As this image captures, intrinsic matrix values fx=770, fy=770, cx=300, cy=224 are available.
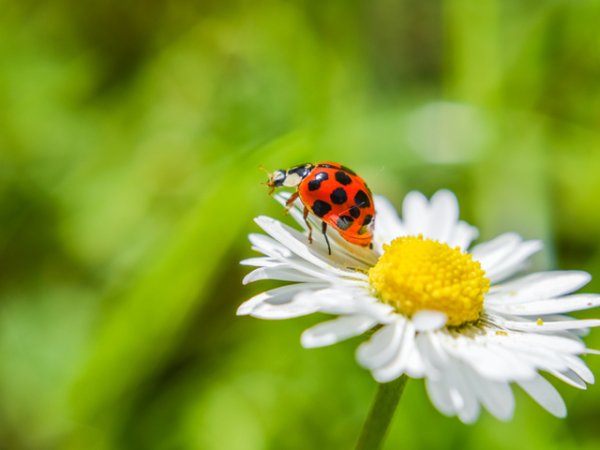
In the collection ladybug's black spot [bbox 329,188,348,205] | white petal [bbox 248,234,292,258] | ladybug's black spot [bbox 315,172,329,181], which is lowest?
white petal [bbox 248,234,292,258]

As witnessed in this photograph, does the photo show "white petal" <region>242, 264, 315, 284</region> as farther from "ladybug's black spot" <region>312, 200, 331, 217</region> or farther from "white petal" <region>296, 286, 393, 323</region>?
"ladybug's black spot" <region>312, 200, 331, 217</region>

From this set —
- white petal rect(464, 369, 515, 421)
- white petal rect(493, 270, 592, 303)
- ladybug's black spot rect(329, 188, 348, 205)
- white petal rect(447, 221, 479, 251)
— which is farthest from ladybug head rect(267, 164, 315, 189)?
white petal rect(464, 369, 515, 421)

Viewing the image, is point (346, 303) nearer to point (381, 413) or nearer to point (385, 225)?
point (381, 413)

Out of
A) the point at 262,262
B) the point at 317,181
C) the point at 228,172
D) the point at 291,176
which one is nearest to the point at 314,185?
the point at 317,181

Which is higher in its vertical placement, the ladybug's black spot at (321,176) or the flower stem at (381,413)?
the ladybug's black spot at (321,176)

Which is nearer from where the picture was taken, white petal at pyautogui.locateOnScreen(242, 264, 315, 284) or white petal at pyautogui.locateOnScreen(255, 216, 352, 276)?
white petal at pyautogui.locateOnScreen(242, 264, 315, 284)

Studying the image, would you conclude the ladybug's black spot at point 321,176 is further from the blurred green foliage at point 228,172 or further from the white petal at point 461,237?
the blurred green foliage at point 228,172

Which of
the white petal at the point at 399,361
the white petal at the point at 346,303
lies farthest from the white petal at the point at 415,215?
the white petal at the point at 399,361
